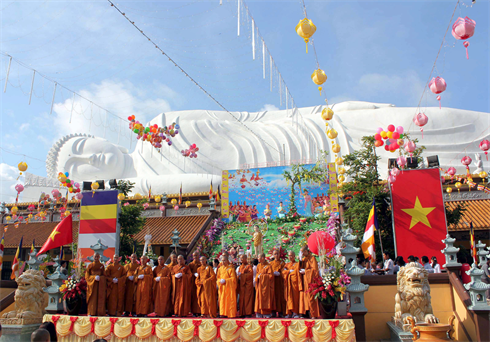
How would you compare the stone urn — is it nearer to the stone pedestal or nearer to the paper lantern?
the paper lantern

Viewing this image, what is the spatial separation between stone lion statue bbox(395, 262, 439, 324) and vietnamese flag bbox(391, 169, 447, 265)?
4.29 m

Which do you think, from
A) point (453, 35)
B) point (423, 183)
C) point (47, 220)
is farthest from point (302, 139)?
point (453, 35)

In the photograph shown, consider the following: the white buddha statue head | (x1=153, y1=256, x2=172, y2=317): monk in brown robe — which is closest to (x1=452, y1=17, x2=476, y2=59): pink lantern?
(x1=153, y1=256, x2=172, y2=317): monk in brown robe

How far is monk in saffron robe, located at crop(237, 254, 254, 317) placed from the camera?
6.95m

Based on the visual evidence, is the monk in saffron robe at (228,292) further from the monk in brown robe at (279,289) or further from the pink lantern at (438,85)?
the pink lantern at (438,85)

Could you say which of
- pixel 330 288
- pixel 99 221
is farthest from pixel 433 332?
pixel 99 221

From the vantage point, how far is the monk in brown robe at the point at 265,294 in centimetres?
679

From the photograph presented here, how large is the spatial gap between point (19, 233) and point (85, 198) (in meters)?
7.31

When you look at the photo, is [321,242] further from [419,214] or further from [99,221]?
[99,221]

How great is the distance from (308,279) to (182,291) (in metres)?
2.37

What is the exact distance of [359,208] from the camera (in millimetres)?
11617

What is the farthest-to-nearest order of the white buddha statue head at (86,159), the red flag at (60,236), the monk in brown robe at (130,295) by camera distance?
the white buddha statue head at (86,159) → the red flag at (60,236) → the monk in brown robe at (130,295)

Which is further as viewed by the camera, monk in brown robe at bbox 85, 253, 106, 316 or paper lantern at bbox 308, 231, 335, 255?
monk in brown robe at bbox 85, 253, 106, 316

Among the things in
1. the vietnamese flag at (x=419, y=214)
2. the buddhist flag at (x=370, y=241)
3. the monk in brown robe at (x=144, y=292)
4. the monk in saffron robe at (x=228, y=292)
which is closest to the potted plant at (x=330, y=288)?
the monk in saffron robe at (x=228, y=292)
